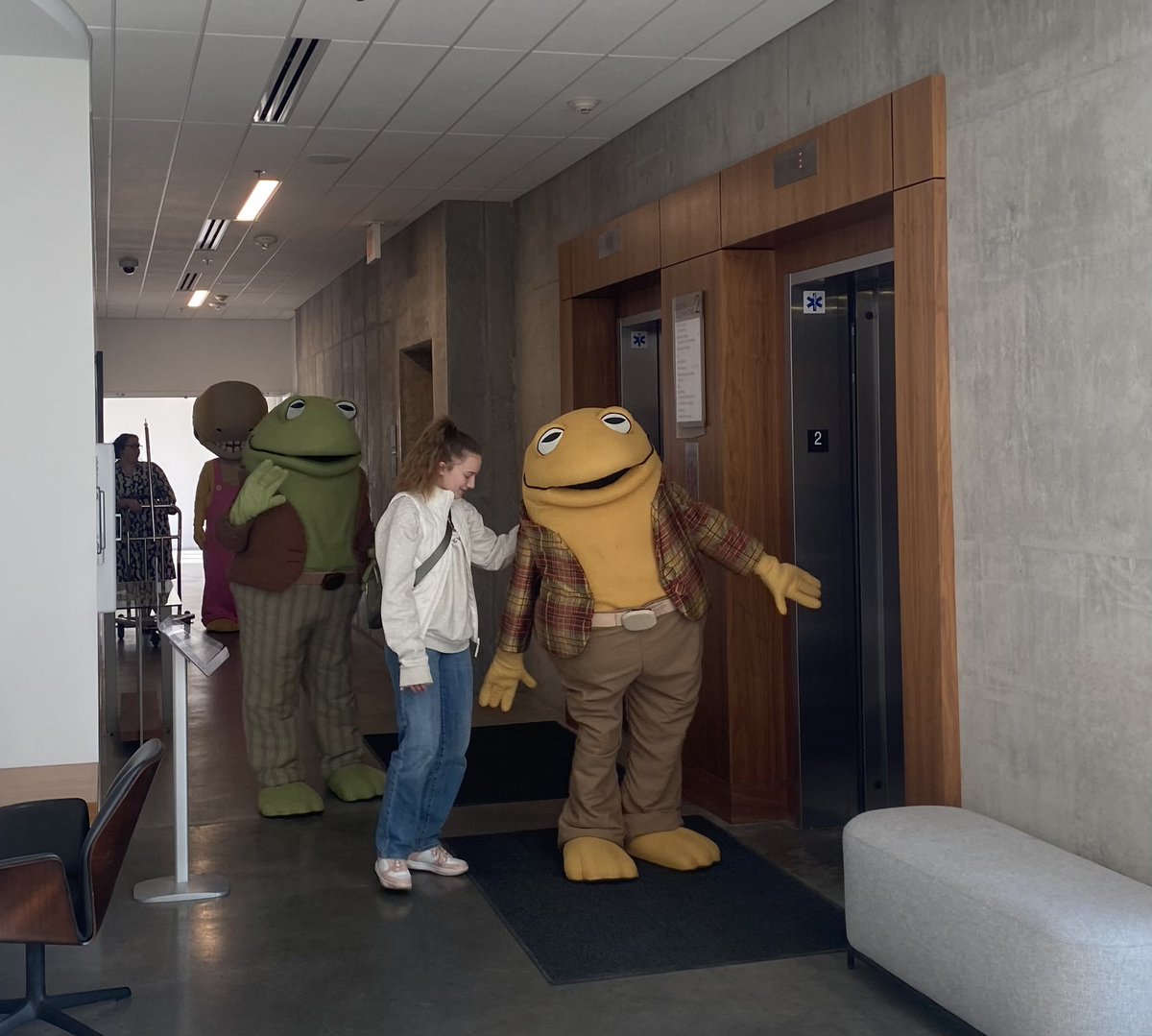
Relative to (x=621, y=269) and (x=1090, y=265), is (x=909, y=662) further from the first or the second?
(x=621, y=269)

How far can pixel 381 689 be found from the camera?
8219 mm

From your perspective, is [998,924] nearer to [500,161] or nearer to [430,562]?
[430,562]

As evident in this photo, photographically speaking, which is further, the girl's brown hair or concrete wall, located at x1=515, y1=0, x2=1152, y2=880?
the girl's brown hair

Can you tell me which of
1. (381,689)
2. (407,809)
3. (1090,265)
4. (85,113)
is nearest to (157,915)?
(407,809)

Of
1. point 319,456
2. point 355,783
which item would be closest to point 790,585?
point 319,456

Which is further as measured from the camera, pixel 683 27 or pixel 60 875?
pixel 683 27

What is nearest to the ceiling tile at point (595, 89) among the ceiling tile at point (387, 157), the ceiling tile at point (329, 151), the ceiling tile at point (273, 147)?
the ceiling tile at point (387, 157)

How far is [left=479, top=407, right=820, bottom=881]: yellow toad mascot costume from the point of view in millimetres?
4344

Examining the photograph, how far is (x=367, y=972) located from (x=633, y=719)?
4.44 ft

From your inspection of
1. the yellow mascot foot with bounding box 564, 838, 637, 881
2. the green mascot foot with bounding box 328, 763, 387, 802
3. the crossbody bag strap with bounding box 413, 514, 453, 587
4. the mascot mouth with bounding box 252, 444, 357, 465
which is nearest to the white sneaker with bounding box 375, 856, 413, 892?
the yellow mascot foot with bounding box 564, 838, 637, 881

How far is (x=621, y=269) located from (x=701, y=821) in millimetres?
2401

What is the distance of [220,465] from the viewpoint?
9.64m

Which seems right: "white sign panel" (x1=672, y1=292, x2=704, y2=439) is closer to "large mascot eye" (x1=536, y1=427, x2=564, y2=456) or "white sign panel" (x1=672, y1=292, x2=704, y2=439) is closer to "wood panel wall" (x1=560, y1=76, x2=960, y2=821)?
"wood panel wall" (x1=560, y1=76, x2=960, y2=821)

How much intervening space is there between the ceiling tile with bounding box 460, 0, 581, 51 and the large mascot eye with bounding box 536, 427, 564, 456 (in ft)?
4.48
